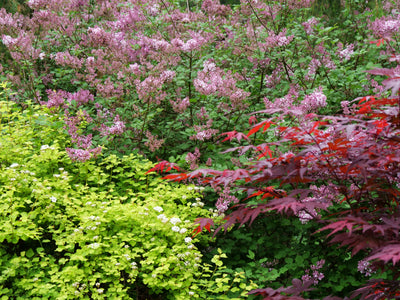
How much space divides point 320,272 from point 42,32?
200 inches

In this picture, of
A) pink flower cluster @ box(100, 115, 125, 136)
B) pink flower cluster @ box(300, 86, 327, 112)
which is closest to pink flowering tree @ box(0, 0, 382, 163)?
pink flower cluster @ box(100, 115, 125, 136)

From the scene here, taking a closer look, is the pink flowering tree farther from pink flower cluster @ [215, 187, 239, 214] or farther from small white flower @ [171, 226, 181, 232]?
small white flower @ [171, 226, 181, 232]

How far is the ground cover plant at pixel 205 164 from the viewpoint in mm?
2107

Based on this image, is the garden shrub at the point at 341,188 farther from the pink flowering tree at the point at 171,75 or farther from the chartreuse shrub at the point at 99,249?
the pink flowering tree at the point at 171,75

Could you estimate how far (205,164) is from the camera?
3.72 metres

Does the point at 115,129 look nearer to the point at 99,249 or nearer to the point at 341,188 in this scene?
the point at 99,249

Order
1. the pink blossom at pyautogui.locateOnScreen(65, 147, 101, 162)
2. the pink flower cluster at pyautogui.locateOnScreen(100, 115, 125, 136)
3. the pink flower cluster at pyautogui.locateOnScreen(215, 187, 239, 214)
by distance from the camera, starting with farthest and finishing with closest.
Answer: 1. the pink flower cluster at pyautogui.locateOnScreen(100, 115, 125, 136)
2. the pink blossom at pyautogui.locateOnScreen(65, 147, 101, 162)
3. the pink flower cluster at pyautogui.locateOnScreen(215, 187, 239, 214)

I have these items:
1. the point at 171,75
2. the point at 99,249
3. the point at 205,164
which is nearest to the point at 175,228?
the point at 99,249

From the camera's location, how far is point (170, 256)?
280cm

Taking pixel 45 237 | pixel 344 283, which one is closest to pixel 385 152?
pixel 344 283

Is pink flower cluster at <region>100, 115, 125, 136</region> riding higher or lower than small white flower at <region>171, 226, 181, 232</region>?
higher

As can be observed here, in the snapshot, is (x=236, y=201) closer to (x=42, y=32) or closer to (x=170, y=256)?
(x=170, y=256)

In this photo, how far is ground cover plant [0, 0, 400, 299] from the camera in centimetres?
211

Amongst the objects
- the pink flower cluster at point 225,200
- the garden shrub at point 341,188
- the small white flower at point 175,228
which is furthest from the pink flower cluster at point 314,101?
the small white flower at point 175,228
